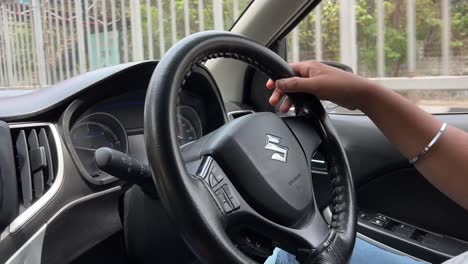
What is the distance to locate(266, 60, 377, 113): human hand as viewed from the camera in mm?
1151

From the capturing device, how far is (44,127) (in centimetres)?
123

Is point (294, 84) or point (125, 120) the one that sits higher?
point (294, 84)

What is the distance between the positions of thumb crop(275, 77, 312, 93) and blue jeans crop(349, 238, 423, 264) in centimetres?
61

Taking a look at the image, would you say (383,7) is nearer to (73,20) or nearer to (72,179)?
(73,20)

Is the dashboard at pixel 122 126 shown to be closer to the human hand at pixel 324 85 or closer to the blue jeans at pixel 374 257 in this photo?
the human hand at pixel 324 85

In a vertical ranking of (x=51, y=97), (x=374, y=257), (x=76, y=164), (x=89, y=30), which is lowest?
(x=374, y=257)

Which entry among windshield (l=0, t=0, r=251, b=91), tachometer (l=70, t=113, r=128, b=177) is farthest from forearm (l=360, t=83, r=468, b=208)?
windshield (l=0, t=0, r=251, b=91)

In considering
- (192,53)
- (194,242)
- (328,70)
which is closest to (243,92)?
(328,70)

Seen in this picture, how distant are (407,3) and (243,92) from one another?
71 centimetres

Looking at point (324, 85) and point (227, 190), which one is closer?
point (227, 190)

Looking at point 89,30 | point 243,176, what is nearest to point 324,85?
point 243,176

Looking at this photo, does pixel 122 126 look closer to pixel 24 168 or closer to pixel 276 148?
pixel 24 168

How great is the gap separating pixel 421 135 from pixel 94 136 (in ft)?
2.80

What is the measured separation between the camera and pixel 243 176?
0.98 meters
